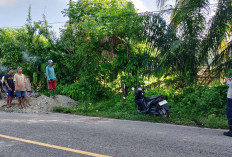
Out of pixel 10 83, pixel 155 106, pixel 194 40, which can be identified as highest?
pixel 194 40

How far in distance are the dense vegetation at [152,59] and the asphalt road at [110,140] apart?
160 centimetres

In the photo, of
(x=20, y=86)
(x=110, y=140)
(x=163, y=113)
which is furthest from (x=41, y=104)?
(x=110, y=140)

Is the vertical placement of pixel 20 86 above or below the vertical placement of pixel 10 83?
below

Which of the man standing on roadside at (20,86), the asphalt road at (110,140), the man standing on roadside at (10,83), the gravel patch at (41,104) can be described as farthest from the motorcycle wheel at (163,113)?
the man standing on roadside at (10,83)

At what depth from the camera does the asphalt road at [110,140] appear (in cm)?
470

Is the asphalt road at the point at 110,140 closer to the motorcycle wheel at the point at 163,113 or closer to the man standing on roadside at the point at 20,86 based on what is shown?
the motorcycle wheel at the point at 163,113

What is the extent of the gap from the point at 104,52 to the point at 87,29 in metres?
1.42

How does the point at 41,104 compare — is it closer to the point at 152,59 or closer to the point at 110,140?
the point at 152,59

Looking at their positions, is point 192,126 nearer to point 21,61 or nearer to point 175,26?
point 175,26

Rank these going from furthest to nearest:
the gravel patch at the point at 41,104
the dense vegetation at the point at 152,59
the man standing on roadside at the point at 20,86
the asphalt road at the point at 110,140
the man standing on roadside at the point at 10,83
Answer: the man standing on roadside at the point at 10,83
the man standing on roadside at the point at 20,86
the gravel patch at the point at 41,104
the dense vegetation at the point at 152,59
the asphalt road at the point at 110,140

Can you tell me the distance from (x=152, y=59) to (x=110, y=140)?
19.8ft

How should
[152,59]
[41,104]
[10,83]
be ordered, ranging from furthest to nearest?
1. [10,83]
2. [41,104]
3. [152,59]

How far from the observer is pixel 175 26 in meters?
10.7

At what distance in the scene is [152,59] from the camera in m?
11.0
